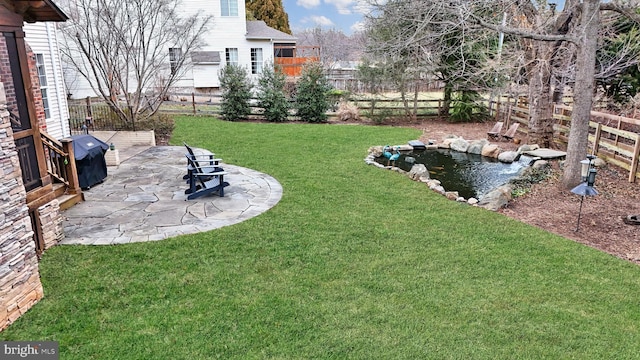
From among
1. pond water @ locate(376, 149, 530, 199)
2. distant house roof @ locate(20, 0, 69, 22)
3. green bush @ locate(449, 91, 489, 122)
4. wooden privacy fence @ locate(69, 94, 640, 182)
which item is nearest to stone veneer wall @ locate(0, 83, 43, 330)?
distant house roof @ locate(20, 0, 69, 22)

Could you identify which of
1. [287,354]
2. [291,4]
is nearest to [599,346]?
[287,354]

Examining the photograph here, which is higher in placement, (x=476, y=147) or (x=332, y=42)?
(x=332, y=42)

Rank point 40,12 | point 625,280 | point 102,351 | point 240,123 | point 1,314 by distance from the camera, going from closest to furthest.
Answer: point 102,351, point 1,314, point 625,280, point 40,12, point 240,123

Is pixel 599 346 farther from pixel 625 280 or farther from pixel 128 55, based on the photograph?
pixel 128 55

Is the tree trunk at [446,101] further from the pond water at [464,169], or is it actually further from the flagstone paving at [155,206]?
the flagstone paving at [155,206]

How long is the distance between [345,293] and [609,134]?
10052 mm

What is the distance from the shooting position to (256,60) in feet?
73.2

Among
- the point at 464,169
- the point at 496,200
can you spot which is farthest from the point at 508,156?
the point at 496,200

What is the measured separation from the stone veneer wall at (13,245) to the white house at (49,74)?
705cm

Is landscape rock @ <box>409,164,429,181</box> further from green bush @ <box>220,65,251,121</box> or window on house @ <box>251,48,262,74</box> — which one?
window on house @ <box>251,48,262,74</box>

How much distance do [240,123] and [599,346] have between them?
13425 millimetres

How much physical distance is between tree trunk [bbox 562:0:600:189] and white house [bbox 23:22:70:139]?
11.5 m

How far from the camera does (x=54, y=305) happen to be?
389cm

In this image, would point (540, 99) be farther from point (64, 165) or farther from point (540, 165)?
point (64, 165)
